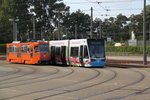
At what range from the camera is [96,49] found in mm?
23875

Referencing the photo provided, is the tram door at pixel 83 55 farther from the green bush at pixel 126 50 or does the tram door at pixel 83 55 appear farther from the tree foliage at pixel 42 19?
the green bush at pixel 126 50

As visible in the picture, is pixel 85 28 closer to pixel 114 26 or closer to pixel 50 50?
pixel 114 26

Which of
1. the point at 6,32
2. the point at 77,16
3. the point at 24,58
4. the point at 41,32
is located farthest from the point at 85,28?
the point at 24,58

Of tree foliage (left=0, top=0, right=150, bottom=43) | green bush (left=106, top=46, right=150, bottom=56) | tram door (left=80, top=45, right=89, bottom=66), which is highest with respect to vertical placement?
tree foliage (left=0, top=0, right=150, bottom=43)

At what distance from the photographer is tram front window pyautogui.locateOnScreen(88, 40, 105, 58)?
23.7 m

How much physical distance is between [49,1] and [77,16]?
20.7 metres

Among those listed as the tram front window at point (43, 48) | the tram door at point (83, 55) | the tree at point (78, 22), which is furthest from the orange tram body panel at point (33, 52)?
the tree at point (78, 22)

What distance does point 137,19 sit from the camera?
317 ft

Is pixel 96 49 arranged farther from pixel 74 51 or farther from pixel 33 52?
pixel 33 52

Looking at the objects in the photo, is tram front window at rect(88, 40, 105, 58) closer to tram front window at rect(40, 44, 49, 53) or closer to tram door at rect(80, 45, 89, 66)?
tram door at rect(80, 45, 89, 66)

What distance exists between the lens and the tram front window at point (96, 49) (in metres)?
23.7

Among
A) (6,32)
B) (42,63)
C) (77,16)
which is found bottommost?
(42,63)

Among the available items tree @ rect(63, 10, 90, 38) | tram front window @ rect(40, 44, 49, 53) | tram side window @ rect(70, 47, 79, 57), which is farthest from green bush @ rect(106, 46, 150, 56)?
tram side window @ rect(70, 47, 79, 57)

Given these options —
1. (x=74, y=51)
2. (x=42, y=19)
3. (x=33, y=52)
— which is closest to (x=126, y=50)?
(x=42, y=19)
